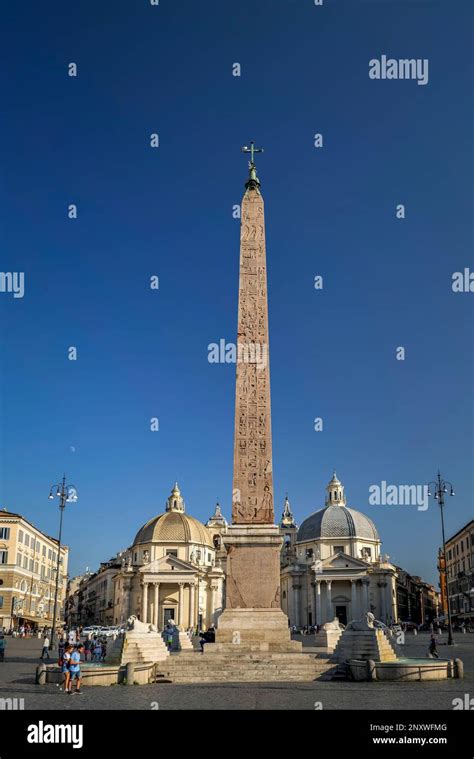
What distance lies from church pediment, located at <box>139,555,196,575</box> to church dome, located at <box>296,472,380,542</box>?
47.2 feet

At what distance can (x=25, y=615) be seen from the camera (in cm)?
5303

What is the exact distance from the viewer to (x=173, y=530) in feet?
237

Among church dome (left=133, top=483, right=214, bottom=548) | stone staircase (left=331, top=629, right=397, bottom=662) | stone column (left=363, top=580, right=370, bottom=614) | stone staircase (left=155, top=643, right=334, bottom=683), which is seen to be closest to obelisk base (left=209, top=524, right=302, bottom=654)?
stone staircase (left=155, top=643, right=334, bottom=683)

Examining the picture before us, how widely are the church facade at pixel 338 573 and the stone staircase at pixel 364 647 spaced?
45.9 m

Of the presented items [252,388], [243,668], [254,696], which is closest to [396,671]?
[243,668]

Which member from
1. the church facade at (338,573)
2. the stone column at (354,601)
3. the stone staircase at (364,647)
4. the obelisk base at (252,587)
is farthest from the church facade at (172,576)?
the stone staircase at (364,647)

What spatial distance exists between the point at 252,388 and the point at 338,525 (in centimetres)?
5540

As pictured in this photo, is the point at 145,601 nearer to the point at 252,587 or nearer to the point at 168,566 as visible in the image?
the point at 168,566

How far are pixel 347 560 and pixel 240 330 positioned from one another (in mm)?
51003

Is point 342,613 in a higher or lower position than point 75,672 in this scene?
lower

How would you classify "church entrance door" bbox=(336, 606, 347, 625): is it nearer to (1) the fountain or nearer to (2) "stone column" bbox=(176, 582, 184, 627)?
(2) "stone column" bbox=(176, 582, 184, 627)
